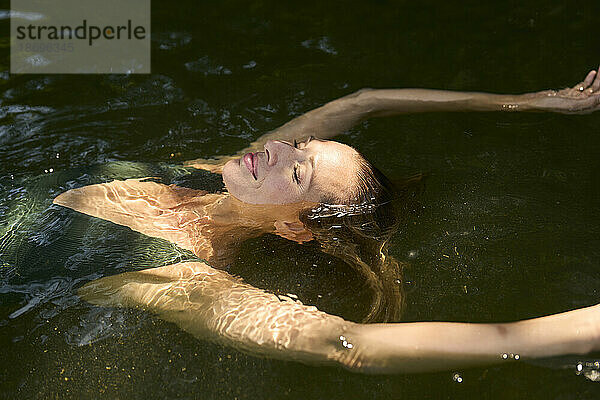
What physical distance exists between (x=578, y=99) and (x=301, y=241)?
176 centimetres

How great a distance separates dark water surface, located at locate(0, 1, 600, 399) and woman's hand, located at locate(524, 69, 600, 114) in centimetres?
40

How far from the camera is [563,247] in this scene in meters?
3.12

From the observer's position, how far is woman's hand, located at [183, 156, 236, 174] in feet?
11.9

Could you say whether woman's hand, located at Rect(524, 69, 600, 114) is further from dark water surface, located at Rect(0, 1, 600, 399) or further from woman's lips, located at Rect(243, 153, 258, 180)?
woman's lips, located at Rect(243, 153, 258, 180)

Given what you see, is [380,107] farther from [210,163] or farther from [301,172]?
[301,172]

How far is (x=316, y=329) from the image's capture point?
242cm

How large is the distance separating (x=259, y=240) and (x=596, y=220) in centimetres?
174

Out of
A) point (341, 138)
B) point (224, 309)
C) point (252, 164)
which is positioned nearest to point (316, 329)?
point (224, 309)

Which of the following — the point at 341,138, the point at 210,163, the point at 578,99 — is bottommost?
the point at 210,163

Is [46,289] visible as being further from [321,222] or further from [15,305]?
[321,222]

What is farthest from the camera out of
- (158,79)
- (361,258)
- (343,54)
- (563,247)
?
(343,54)

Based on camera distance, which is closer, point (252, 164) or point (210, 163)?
point (252, 164)

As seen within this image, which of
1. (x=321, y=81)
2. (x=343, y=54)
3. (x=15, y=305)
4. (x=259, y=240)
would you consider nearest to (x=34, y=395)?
(x=15, y=305)

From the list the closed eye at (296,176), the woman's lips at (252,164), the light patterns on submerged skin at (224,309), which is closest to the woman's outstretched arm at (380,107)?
the woman's lips at (252,164)
